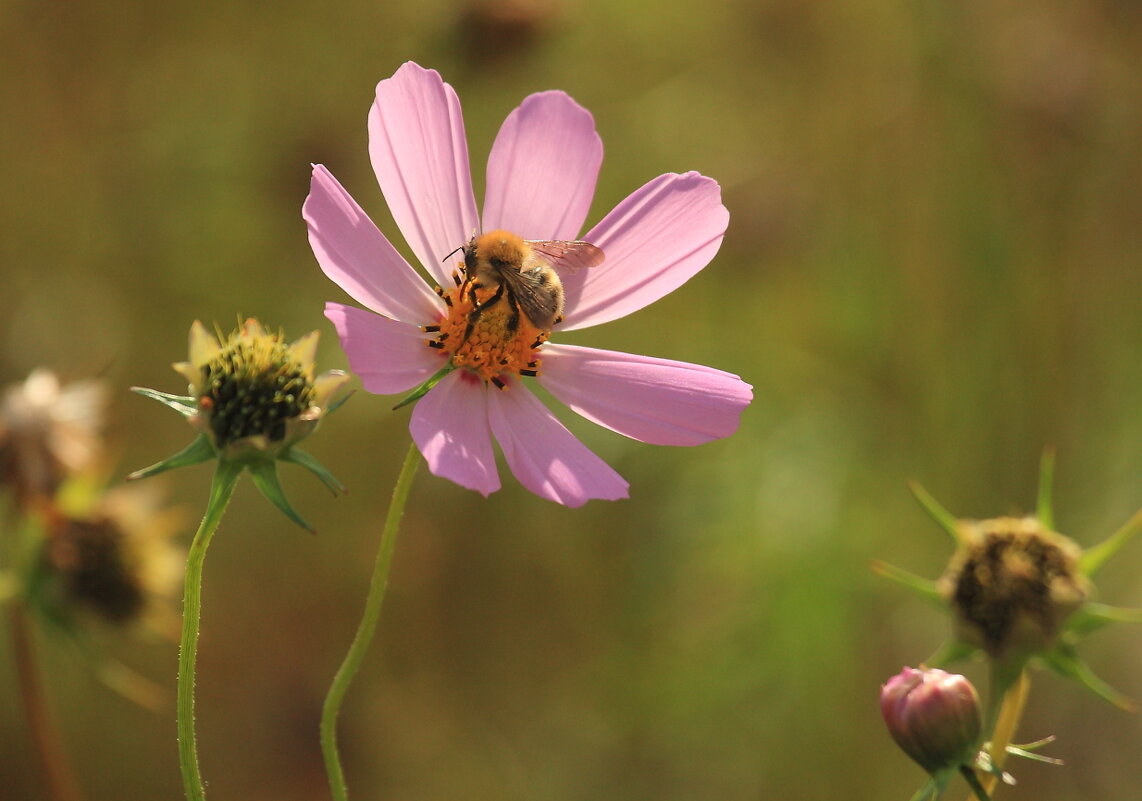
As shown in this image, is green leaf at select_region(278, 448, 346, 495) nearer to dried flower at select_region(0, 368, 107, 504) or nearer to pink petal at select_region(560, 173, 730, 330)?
pink petal at select_region(560, 173, 730, 330)

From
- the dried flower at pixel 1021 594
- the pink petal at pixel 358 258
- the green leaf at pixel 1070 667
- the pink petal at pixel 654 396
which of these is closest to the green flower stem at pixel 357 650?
the pink petal at pixel 358 258

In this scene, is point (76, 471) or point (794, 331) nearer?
point (76, 471)

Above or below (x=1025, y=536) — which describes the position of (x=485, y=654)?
above

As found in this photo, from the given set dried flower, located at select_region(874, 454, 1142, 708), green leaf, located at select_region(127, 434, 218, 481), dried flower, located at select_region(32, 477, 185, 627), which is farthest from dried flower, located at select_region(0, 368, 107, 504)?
dried flower, located at select_region(874, 454, 1142, 708)

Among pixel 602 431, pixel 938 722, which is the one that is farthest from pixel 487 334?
pixel 602 431

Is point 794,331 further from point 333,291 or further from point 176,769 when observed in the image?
point 176,769

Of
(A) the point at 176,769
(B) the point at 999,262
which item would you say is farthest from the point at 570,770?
(B) the point at 999,262

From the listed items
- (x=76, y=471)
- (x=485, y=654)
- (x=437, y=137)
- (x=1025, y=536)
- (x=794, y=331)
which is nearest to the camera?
(x=437, y=137)
